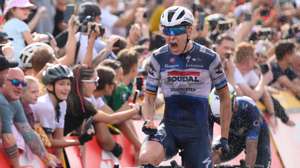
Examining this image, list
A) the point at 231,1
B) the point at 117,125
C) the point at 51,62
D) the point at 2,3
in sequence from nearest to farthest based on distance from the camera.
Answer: the point at 51,62 → the point at 117,125 → the point at 2,3 → the point at 231,1

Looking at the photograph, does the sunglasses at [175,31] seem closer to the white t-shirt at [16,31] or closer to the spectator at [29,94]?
the spectator at [29,94]

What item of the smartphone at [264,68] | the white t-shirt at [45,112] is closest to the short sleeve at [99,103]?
the white t-shirt at [45,112]

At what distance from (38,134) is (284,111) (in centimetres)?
545

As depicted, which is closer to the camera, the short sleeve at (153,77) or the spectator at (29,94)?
the short sleeve at (153,77)

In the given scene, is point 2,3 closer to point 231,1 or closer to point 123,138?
point 123,138

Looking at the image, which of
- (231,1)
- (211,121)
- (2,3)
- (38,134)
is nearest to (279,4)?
(231,1)

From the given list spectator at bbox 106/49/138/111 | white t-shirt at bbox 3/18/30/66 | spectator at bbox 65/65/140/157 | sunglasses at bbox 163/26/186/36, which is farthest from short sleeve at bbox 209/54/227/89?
white t-shirt at bbox 3/18/30/66

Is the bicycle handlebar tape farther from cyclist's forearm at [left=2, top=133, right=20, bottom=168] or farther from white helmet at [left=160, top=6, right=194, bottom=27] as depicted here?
white helmet at [left=160, top=6, right=194, bottom=27]

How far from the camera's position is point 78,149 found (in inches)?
454

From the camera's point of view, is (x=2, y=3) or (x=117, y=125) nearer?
(x=117, y=125)

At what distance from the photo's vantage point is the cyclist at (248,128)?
11.1 metres

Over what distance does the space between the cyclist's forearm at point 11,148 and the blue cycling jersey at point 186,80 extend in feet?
4.92

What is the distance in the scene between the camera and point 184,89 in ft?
32.9

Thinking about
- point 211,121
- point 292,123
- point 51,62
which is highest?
point 51,62
